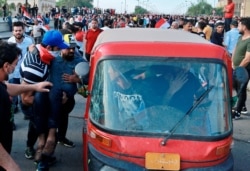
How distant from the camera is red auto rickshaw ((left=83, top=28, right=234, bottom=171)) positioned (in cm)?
377

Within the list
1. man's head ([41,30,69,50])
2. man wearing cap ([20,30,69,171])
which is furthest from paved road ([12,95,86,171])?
man's head ([41,30,69,50])

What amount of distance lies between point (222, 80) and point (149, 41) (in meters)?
0.82

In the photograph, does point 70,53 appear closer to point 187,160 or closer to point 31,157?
point 31,157

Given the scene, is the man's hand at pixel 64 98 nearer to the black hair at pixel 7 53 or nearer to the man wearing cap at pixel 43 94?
the man wearing cap at pixel 43 94

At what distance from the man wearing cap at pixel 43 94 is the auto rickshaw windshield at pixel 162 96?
1.45 m

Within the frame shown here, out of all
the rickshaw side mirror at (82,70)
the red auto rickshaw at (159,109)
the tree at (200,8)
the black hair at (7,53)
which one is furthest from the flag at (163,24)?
the tree at (200,8)

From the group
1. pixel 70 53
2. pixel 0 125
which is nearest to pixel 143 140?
pixel 0 125

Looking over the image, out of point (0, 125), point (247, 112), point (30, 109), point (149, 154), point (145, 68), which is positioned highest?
point (145, 68)

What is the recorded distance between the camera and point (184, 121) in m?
3.89

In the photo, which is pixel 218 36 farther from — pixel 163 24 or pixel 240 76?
pixel 240 76

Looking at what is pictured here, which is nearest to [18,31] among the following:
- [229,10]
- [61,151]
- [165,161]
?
[61,151]

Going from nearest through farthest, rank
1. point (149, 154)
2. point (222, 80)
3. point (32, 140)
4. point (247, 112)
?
point (149, 154) < point (222, 80) < point (32, 140) < point (247, 112)

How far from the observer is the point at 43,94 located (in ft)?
17.7

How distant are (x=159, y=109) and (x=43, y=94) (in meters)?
1.95
